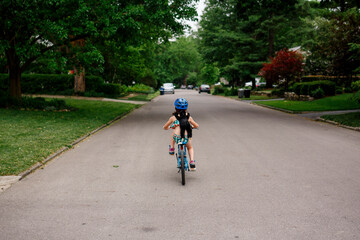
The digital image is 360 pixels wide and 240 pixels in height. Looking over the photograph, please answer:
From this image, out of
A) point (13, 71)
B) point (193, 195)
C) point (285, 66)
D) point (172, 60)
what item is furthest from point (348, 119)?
point (172, 60)

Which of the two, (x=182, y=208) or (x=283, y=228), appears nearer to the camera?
(x=283, y=228)

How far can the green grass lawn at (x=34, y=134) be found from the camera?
7.27 metres

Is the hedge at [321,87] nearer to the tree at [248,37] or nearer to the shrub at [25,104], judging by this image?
the tree at [248,37]

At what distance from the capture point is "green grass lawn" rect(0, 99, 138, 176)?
7270 mm

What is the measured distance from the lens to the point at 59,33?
521 inches

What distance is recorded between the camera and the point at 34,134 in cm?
1038

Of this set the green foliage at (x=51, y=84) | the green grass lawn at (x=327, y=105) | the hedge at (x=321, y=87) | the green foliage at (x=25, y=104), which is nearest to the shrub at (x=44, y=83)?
the green foliage at (x=51, y=84)

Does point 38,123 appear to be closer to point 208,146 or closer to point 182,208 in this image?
point 208,146

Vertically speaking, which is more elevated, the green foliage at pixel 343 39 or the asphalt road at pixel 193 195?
the green foliage at pixel 343 39

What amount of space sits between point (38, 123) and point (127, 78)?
1525 inches

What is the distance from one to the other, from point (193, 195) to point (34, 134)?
22.8 ft

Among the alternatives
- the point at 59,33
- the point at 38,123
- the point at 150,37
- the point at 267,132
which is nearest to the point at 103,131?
the point at 38,123

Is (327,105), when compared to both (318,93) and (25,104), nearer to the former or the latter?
(318,93)

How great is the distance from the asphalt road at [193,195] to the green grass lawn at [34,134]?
50 cm
